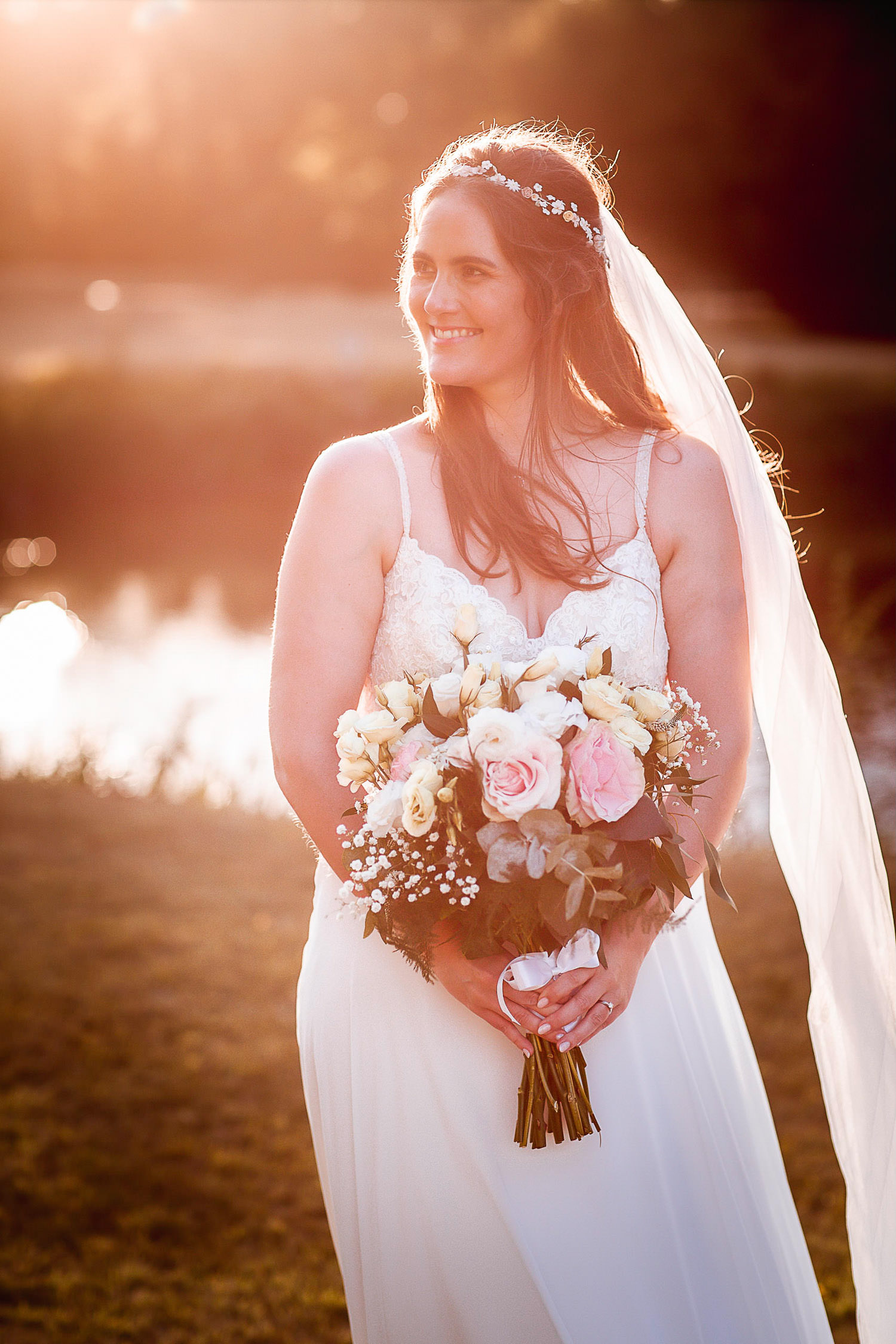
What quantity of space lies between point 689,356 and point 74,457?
16397mm

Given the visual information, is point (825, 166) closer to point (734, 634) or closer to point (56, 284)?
point (56, 284)

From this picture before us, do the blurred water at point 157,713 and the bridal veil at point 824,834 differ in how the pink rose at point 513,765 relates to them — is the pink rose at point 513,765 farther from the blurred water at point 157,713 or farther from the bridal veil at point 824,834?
the blurred water at point 157,713

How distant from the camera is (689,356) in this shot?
2.67m

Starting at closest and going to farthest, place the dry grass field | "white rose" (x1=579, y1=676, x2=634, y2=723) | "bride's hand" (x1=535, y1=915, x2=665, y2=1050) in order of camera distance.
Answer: "white rose" (x1=579, y1=676, x2=634, y2=723) → "bride's hand" (x1=535, y1=915, x2=665, y2=1050) → the dry grass field

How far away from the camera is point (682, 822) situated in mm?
2293

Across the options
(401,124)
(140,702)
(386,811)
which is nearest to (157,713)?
(140,702)

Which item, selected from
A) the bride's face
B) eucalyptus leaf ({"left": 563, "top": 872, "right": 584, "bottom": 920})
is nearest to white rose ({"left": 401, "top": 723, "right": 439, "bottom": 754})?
eucalyptus leaf ({"left": 563, "top": 872, "right": 584, "bottom": 920})

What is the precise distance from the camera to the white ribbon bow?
1974mm

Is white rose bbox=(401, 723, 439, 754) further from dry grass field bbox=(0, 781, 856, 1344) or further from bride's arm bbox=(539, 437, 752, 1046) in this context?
dry grass field bbox=(0, 781, 856, 1344)

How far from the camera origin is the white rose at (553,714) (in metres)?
1.84

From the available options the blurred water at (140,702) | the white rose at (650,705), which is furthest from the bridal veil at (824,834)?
the blurred water at (140,702)

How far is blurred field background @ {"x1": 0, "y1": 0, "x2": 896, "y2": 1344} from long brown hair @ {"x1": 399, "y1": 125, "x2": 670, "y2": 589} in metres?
2.42

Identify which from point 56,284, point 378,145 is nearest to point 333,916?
point 378,145

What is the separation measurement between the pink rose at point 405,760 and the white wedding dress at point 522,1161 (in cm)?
41
